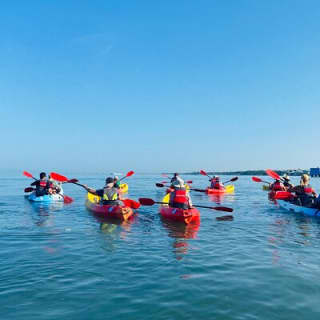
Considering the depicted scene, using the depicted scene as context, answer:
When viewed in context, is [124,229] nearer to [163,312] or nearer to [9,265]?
[9,265]

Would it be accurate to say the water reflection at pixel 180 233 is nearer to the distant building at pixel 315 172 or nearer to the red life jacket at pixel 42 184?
the red life jacket at pixel 42 184

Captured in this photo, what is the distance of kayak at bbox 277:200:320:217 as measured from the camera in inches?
617

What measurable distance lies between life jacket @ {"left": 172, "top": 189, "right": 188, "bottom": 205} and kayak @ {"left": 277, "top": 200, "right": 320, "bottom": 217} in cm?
766

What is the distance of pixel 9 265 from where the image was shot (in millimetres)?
7414

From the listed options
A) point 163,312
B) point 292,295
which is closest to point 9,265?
point 163,312

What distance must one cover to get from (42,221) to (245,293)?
11271mm

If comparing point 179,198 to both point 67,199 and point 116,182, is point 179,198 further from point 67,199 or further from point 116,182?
point 67,199

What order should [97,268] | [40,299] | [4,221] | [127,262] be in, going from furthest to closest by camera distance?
[4,221], [127,262], [97,268], [40,299]

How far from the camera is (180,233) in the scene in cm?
1149

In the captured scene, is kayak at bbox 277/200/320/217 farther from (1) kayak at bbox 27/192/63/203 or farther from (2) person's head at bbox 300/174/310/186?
(1) kayak at bbox 27/192/63/203

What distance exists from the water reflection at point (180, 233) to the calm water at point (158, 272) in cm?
4

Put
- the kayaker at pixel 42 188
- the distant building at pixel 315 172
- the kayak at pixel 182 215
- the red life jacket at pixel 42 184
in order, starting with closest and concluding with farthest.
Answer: the kayak at pixel 182 215
the kayaker at pixel 42 188
the red life jacket at pixel 42 184
the distant building at pixel 315 172

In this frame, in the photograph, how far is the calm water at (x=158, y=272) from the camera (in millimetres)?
5105

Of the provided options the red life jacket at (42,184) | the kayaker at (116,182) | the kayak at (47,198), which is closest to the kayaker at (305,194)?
the kayaker at (116,182)
